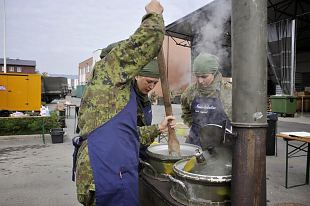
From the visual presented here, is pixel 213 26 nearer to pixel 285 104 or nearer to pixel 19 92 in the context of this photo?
pixel 19 92

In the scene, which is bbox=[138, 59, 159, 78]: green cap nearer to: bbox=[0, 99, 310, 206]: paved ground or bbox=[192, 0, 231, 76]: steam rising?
bbox=[0, 99, 310, 206]: paved ground

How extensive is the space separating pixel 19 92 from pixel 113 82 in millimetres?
10343

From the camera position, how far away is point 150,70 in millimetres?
1880

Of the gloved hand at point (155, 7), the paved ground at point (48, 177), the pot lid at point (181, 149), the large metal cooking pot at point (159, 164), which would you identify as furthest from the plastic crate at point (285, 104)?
the gloved hand at point (155, 7)

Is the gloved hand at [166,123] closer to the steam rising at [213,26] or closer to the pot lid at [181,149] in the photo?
the pot lid at [181,149]

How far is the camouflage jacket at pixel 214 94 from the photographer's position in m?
2.98

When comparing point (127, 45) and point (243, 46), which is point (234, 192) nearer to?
point (243, 46)

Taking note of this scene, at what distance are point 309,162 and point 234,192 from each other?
13.5ft

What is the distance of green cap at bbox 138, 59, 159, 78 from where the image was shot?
1.86 meters

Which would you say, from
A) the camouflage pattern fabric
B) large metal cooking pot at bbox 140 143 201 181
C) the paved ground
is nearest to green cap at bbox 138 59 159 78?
the camouflage pattern fabric

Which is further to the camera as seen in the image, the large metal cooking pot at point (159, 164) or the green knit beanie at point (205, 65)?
the green knit beanie at point (205, 65)

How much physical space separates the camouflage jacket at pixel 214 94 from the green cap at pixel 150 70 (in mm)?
1181

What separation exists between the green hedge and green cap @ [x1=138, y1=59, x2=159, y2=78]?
8147 mm

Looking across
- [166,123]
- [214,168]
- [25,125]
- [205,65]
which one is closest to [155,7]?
[166,123]
